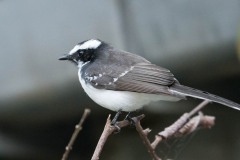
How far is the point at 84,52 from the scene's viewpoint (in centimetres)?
370

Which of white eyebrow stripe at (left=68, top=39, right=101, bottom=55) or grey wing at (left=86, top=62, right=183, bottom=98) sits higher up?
white eyebrow stripe at (left=68, top=39, right=101, bottom=55)

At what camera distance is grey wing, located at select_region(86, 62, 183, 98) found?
3312 mm

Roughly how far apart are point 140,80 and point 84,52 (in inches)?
16.8

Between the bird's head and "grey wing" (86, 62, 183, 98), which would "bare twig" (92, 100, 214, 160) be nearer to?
"grey wing" (86, 62, 183, 98)

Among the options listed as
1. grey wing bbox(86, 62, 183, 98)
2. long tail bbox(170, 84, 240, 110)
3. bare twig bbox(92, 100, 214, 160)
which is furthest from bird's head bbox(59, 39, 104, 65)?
bare twig bbox(92, 100, 214, 160)

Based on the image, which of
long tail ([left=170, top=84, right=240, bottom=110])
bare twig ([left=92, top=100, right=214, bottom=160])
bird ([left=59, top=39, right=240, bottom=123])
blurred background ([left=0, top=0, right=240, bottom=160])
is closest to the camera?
bare twig ([left=92, top=100, right=214, bottom=160])

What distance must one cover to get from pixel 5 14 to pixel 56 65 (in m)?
0.58

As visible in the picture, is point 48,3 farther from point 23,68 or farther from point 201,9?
point 201,9

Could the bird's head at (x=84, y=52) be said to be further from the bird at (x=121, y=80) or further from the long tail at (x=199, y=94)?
the long tail at (x=199, y=94)

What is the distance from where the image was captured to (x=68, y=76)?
4.75m

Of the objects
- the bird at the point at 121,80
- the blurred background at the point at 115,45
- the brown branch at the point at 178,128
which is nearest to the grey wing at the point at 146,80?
the bird at the point at 121,80

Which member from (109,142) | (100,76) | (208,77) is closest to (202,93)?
(100,76)

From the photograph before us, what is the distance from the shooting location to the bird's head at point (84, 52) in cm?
367

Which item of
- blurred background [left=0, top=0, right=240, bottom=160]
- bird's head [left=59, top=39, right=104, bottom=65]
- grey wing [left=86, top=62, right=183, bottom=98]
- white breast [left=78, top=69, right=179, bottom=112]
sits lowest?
blurred background [left=0, top=0, right=240, bottom=160]
